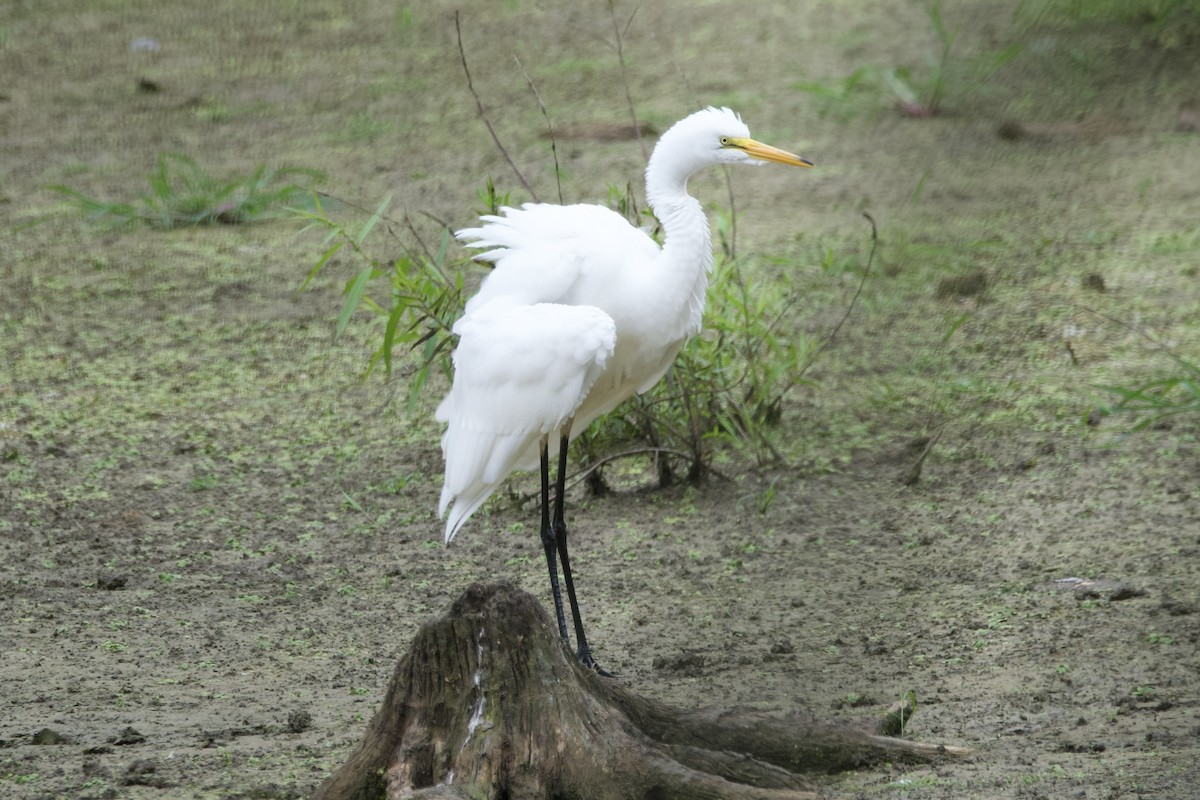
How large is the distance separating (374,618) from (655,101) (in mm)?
4257

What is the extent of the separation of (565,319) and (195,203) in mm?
3474

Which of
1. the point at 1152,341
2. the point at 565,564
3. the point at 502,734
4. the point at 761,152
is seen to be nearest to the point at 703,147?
the point at 761,152

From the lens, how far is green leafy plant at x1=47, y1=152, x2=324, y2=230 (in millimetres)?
5785

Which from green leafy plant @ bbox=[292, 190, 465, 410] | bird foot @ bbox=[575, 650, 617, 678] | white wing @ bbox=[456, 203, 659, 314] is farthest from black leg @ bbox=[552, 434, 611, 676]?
green leafy plant @ bbox=[292, 190, 465, 410]

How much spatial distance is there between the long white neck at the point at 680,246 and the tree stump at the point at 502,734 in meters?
1.10

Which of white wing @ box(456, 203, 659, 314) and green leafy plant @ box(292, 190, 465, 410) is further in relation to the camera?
green leafy plant @ box(292, 190, 465, 410)

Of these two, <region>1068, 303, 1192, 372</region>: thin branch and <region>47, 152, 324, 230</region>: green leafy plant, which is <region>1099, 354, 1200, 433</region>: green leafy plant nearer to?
<region>1068, 303, 1192, 372</region>: thin branch

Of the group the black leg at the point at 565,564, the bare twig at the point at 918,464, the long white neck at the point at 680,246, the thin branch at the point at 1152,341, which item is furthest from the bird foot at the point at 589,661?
the thin branch at the point at 1152,341

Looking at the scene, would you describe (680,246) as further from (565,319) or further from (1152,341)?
(1152,341)

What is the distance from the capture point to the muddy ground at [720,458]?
2402mm

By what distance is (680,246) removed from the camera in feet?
10.1

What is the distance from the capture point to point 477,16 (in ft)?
26.7

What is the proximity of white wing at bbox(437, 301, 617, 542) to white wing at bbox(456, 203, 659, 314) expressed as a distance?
61mm

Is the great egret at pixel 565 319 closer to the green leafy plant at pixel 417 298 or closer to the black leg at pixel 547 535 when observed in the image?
the black leg at pixel 547 535
